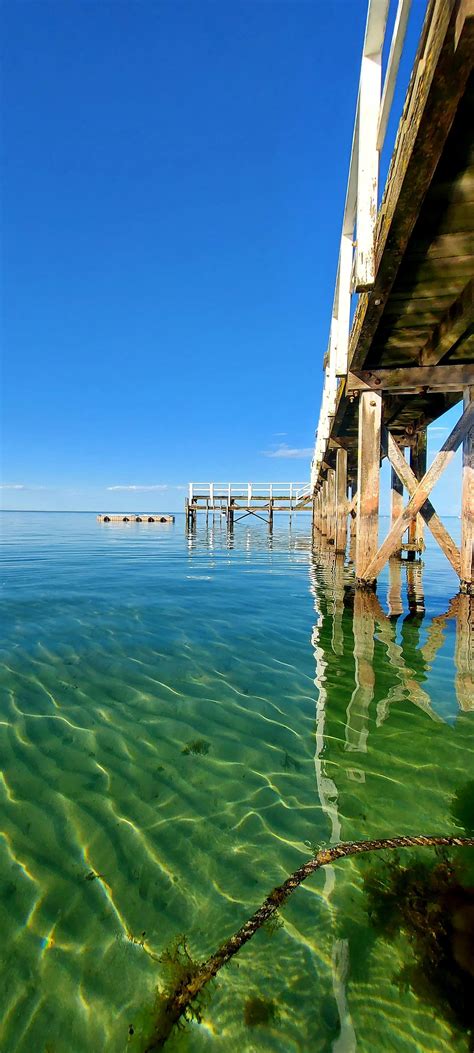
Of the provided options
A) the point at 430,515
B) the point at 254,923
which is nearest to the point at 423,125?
the point at 254,923

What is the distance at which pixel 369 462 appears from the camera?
24.1ft

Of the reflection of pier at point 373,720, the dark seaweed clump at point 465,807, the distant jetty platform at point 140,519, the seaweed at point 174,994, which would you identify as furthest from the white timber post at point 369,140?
the distant jetty platform at point 140,519

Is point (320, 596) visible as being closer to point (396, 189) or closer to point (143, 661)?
point (143, 661)

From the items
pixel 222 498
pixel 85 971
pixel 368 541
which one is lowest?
pixel 85 971

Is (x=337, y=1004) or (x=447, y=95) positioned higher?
(x=447, y=95)

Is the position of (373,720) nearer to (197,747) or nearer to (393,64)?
(197,747)

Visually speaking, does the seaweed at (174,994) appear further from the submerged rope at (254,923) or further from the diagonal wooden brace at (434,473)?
the diagonal wooden brace at (434,473)

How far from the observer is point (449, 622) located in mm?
6668

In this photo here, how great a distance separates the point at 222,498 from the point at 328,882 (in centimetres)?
3077

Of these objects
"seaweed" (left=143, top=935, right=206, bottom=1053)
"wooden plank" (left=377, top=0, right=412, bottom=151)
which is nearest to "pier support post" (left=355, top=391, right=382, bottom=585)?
"wooden plank" (left=377, top=0, right=412, bottom=151)

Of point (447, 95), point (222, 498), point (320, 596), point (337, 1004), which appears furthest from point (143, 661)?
point (222, 498)

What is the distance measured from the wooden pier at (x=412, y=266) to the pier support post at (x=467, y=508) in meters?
0.02

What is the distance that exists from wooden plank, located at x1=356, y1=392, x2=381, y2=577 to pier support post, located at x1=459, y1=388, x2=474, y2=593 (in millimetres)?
1542

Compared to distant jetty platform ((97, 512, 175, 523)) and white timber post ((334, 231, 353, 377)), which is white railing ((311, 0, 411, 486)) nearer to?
white timber post ((334, 231, 353, 377))
